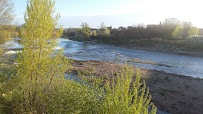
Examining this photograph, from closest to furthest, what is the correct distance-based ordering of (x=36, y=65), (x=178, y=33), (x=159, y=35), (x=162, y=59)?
1. (x=36, y=65)
2. (x=162, y=59)
3. (x=178, y=33)
4. (x=159, y=35)

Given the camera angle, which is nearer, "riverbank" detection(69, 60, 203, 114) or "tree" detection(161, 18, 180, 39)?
"riverbank" detection(69, 60, 203, 114)

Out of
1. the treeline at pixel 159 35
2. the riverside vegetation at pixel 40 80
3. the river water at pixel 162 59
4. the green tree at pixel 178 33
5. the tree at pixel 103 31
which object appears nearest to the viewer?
the riverside vegetation at pixel 40 80

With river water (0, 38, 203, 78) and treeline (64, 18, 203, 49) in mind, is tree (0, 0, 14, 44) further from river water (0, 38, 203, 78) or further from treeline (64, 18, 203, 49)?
treeline (64, 18, 203, 49)

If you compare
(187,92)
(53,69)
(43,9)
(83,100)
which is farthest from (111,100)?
(187,92)

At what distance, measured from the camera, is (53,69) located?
512 centimetres

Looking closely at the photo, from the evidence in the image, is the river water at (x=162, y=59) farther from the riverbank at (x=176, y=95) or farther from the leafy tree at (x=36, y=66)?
the leafy tree at (x=36, y=66)

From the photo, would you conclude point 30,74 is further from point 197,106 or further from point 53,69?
point 197,106

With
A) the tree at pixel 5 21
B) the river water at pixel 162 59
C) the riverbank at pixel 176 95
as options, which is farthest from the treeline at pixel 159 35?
the tree at pixel 5 21

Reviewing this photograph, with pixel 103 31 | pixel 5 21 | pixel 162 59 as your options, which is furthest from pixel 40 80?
pixel 103 31

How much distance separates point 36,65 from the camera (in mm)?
4906

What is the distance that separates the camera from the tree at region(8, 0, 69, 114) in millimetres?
4859

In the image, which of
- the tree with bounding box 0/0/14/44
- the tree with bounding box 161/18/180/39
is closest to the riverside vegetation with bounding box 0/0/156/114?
the tree with bounding box 0/0/14/44

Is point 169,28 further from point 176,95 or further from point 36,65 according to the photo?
point 36,65

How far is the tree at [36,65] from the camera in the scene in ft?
15.9
